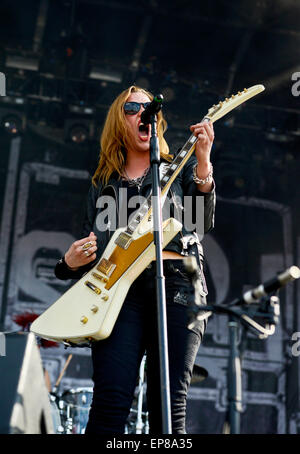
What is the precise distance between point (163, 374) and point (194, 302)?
0.28 meters

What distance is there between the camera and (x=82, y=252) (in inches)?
99.7

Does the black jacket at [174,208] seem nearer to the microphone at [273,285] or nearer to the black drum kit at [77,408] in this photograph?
the microphone at [273,285]

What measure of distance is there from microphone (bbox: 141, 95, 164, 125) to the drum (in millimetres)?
2993

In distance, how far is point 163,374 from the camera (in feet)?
6.33

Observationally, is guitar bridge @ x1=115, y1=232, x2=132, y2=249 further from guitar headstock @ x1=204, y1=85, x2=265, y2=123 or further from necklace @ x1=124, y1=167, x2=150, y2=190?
guitar headstock @ x1=204, y1=85, x2=265, y2=123

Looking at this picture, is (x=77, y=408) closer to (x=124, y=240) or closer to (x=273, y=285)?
(x=124, y=240)

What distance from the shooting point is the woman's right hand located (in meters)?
2.53

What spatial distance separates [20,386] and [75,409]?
344cm

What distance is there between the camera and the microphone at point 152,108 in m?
2.34

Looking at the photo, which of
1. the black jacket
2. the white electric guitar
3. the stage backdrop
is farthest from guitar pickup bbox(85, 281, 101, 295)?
the stage backdrop

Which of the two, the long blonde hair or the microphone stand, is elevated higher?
the long blonde hair

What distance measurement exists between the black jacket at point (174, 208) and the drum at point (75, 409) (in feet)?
8.06

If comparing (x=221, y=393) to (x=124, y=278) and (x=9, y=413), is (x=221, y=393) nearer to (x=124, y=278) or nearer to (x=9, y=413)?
(x=124, y=278)
